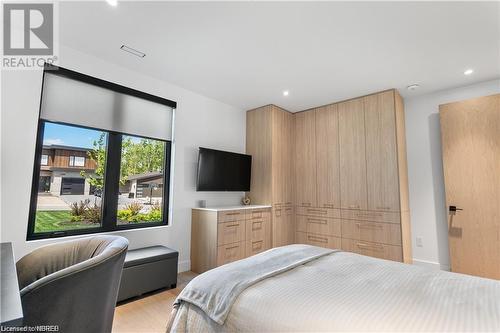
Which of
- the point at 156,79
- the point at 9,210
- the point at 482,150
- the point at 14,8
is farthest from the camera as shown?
the point at 156,79

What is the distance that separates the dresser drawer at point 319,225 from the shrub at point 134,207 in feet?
8.82

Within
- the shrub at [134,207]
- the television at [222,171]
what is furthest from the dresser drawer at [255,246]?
the shrub at [134,207]

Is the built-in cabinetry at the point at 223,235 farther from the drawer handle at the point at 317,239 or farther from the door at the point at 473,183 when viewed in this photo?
the door at the point at 473,183

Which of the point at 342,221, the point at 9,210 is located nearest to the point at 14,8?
the point at 9,210

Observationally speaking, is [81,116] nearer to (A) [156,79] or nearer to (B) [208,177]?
(A) [156,79]

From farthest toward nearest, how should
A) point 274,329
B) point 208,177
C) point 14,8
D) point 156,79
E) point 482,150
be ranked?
1. point 208,177
2. point 156,79
3. point 482,150
4. point 14,8
5. point 274,329

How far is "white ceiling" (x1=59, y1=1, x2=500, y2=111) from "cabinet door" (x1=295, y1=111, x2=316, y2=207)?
1063mm

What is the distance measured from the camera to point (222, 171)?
3916 millimetres

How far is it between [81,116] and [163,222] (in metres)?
1.64

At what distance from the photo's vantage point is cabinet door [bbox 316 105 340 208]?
4031 mm

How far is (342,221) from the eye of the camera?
387 cm

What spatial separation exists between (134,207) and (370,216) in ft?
10.9

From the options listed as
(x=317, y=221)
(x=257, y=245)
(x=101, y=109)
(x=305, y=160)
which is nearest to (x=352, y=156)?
(x=305, y=160)

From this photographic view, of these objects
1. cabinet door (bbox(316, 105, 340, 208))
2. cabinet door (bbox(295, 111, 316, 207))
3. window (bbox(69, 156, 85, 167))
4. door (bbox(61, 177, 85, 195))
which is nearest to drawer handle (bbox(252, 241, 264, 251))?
cabinet door (bbox(295, 111, 316, 207))
